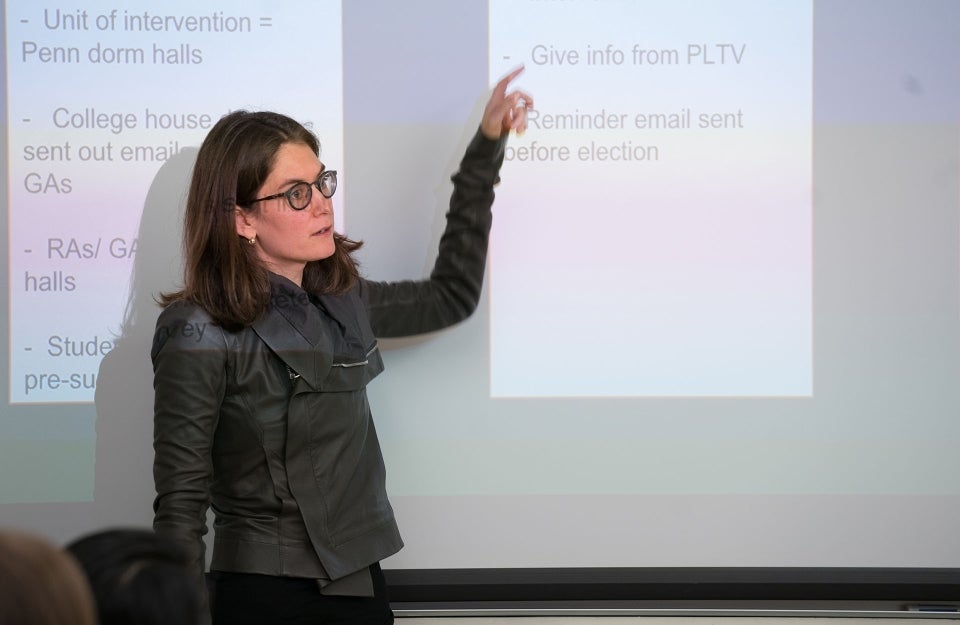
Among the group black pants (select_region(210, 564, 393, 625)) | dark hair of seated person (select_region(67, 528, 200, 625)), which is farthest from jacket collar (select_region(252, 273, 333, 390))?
dark hair of seated person (select_region(67, 528, 200, 625))

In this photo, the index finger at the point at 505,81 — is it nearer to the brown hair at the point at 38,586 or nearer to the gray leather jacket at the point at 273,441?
the gray leather jacket at the point at 273,441

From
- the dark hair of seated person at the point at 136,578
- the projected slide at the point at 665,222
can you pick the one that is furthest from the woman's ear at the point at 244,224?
the dark hair of seated person at the point at 136,578

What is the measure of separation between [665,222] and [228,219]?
994mm

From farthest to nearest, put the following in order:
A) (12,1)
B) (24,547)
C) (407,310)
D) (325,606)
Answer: (12,1)
(407,310)
(325,606)
(24,547)

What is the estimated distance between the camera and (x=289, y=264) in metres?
1.78

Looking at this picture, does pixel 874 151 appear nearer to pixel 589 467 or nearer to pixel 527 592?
pixel 589 467

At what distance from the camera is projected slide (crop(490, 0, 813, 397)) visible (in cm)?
217

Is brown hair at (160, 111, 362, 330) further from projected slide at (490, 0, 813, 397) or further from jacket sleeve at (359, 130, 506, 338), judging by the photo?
projected slide at (490, 0, 813, 397)

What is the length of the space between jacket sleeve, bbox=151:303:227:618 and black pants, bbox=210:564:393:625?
0.09m

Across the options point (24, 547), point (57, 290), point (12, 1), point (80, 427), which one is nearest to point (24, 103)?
point (12, 1)

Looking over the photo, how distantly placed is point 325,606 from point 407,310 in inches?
24.1

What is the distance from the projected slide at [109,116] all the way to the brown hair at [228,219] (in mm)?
469

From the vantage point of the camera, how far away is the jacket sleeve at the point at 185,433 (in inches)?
61.1

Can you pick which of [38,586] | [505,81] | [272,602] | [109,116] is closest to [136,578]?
[38,586]
